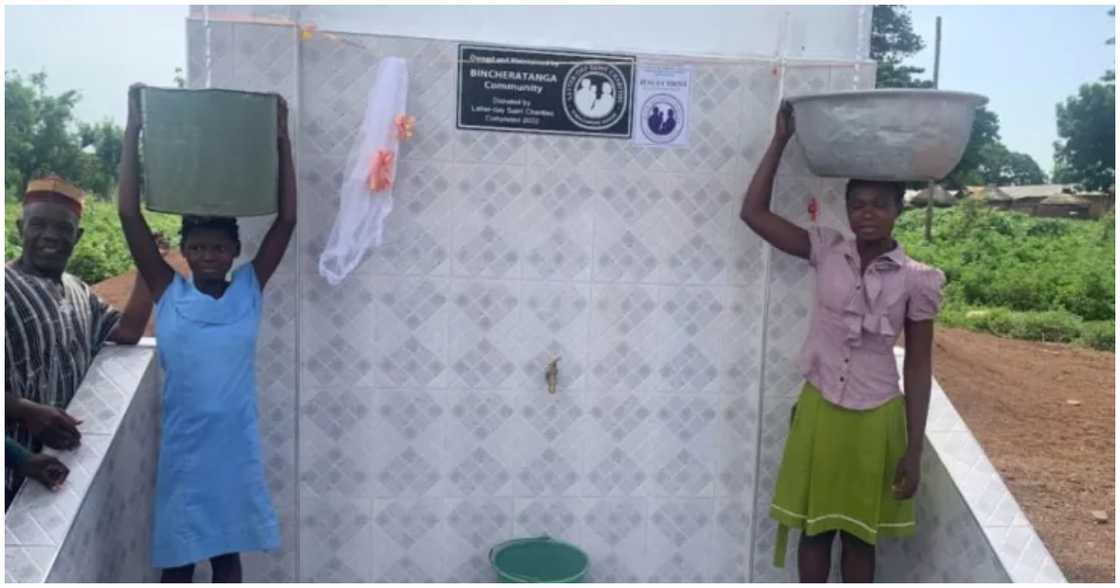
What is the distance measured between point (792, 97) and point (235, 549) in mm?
2364

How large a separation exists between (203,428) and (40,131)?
74.2 feet

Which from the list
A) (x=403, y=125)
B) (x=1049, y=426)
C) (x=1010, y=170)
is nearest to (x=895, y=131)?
(x=403, y=125)

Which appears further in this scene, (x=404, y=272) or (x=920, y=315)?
(x=404, y=272)

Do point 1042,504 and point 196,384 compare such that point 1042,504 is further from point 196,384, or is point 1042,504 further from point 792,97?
point 196,384

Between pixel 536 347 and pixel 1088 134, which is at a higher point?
pixel 1088 134

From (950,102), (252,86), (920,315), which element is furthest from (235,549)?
(950,102)

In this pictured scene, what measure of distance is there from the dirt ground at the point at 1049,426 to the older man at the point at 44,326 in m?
5.14

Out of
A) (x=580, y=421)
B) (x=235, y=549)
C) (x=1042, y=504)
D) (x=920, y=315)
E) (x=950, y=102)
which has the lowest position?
(x=1042, y=504)

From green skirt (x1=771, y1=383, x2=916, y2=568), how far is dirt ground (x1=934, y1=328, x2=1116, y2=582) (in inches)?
110

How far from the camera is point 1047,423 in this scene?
347 inches

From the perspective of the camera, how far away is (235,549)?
285 centimetres

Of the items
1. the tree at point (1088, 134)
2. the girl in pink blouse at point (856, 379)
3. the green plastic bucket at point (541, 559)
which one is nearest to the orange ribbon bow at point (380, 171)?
the girl in pink blouse at point (856, 379)

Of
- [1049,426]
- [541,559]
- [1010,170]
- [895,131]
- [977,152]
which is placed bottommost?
[1049,426]

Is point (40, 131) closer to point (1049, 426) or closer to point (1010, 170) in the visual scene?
point (1049, 426)
